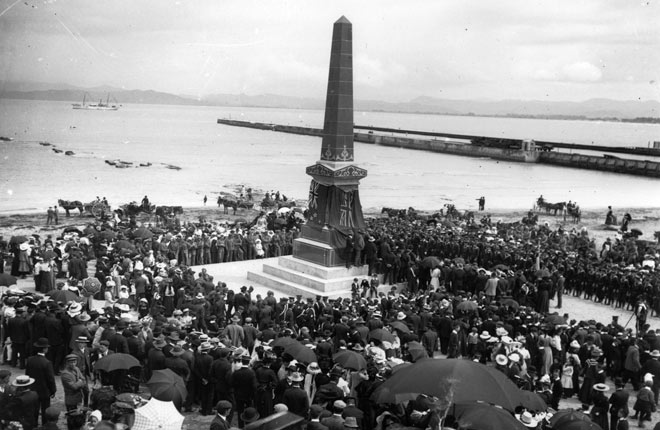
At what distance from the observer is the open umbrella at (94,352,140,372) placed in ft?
30.7

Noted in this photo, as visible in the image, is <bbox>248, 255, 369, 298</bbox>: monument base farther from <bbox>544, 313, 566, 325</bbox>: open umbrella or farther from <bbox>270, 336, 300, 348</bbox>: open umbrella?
<bbox>270, 336, 300, 348</bbox>: open umbrella

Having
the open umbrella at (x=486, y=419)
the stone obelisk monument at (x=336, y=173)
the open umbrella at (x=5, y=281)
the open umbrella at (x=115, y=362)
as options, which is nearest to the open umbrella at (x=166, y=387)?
the open umbrella at (x=115, y=362)

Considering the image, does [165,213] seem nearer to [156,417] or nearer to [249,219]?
[249,219]

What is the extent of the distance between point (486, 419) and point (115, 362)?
529cm

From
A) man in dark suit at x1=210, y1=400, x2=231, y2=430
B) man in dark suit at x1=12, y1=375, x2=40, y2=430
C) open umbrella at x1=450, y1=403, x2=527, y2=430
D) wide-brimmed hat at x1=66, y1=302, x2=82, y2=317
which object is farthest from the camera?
wide-brimmed hat at x1=66, y1=302, x2=82, y2=317

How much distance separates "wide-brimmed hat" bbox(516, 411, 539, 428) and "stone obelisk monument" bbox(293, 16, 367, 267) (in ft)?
37.4

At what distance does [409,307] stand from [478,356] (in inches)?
97.1

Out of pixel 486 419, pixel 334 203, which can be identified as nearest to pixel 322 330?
pixel 486 419

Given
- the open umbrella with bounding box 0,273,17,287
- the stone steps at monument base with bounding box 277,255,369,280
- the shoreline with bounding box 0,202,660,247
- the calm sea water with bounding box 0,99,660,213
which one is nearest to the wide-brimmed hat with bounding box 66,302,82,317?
the open umbrella with bounding box 0,273,17,287

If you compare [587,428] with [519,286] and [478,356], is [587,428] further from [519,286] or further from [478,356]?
[519,286]

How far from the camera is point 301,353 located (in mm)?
10320

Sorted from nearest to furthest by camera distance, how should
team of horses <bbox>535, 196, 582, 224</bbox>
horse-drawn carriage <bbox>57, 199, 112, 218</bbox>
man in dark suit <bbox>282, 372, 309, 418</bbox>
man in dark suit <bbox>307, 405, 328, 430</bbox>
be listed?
man in dark suit <bbox>307, 405, 328, 430</bbox>
man in dark suit <bbox>282, 372, 309, 418</bbox>
horse-drawn carriage <bbox>57, 199, 112, 218</bbox>
team of horses <bbox>535, 196, 582, 224</bbox>

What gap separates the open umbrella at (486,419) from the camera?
24.0 feet

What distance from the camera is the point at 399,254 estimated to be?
65.6ft
